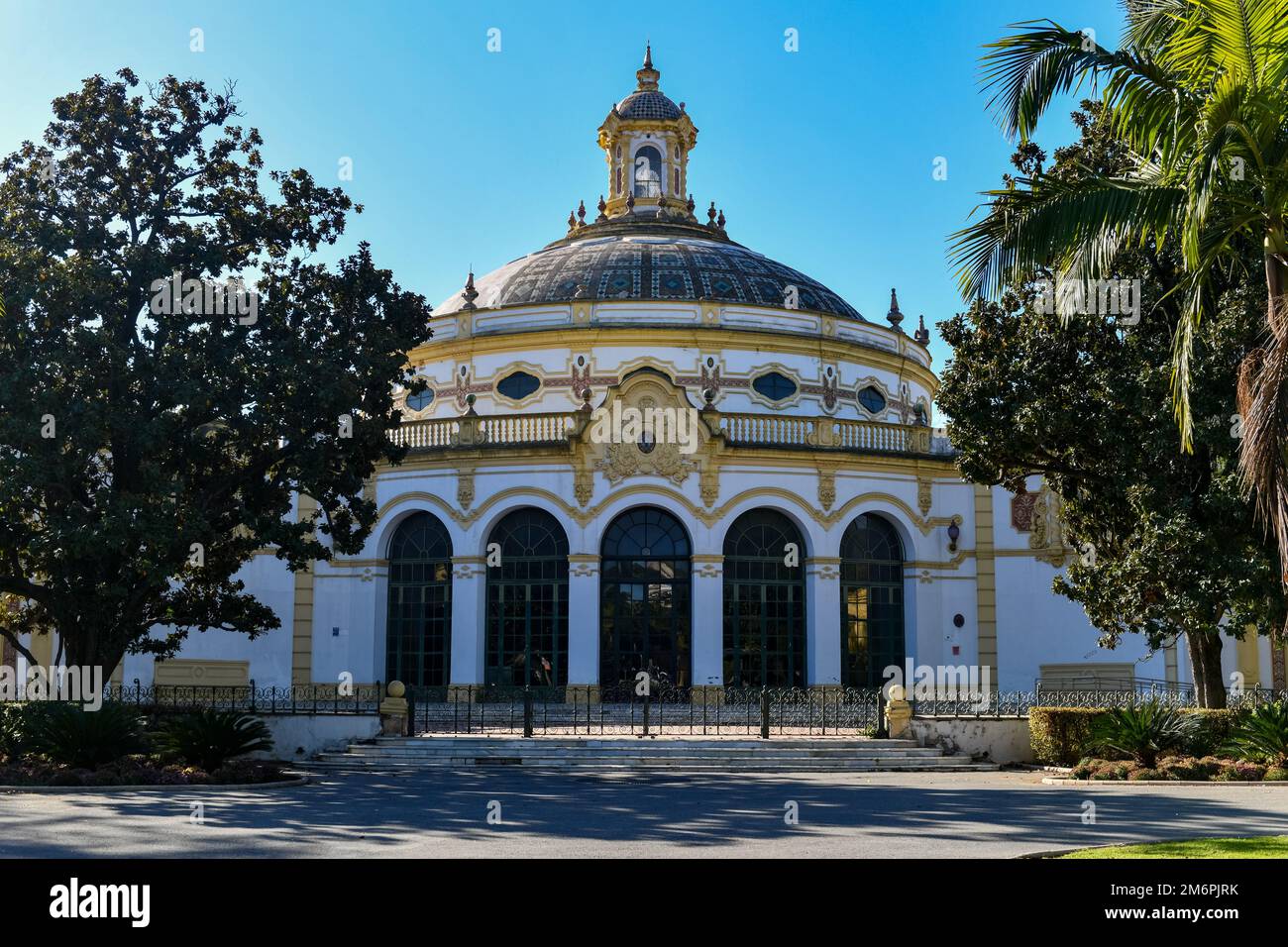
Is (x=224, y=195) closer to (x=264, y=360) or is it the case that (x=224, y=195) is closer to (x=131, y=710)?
(x=264, y=360)

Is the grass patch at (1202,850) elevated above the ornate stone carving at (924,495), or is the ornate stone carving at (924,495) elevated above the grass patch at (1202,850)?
the ornate stone carving at (924,495)

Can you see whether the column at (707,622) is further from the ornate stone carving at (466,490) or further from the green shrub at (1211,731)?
the green shrub at (1211,731)

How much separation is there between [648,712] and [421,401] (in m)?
18.8

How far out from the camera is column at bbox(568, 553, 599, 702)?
34.1 metres

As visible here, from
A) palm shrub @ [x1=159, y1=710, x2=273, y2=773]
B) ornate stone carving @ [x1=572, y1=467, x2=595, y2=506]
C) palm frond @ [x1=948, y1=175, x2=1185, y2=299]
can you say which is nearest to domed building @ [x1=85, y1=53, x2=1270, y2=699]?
ornate stone carving @ [x1=572, y1=467, x2=595, y2=506]

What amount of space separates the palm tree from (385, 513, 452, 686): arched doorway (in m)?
23.4

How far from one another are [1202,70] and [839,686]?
22229 millimetres

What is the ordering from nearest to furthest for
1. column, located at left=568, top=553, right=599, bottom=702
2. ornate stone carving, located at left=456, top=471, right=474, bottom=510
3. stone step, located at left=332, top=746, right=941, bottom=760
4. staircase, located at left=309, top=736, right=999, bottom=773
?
1. staircase, located at left=309, top=736, right=999, bottom=773
2. stone step, located at left=332, top=746, right=941, bottom=760
3. column, located at left=568, top=553, right=599, bottom=702
4. ornate stone carving, located at left=456, top=471, right=474, bottom=510

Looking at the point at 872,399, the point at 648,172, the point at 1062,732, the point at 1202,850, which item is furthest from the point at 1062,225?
the point at 648,172

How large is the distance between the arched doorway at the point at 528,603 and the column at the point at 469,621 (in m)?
0.22

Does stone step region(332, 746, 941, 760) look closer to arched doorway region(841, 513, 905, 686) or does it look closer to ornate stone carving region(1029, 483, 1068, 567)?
arched doorway region(841, 513, 905, 686)

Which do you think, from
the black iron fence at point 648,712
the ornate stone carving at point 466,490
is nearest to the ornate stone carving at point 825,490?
the black iron fence at point 648,712

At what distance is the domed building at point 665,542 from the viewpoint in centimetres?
3491

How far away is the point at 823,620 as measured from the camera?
1393 inches
